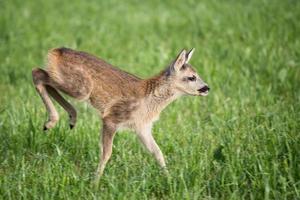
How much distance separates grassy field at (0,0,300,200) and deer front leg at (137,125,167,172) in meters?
0.11

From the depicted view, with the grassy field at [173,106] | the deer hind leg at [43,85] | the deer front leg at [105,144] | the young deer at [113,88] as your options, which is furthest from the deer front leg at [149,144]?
the deer hind leg at [43,85]

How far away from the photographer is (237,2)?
50.4 feet

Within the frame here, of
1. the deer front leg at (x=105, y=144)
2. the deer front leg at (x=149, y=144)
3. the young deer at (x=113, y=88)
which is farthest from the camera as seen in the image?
the young deer at (x=113, y=88)

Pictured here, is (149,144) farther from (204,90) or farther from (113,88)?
(204,90)

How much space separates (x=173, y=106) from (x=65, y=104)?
2209 mm

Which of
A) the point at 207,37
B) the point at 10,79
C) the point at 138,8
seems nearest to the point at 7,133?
the point at 10,79

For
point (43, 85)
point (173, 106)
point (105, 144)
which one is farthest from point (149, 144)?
point (173, 106)

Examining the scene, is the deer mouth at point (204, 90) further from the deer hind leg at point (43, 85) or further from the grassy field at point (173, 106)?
the deer hind leg at point (43, 85)

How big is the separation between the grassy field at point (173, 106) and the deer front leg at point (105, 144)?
Result: 11cm

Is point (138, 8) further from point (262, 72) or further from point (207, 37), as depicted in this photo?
point (262, 72)

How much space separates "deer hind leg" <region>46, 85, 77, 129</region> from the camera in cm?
748

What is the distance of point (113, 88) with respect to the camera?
24.1 ft

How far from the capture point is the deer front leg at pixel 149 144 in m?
7.00

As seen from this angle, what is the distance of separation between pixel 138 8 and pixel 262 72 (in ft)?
18.0
